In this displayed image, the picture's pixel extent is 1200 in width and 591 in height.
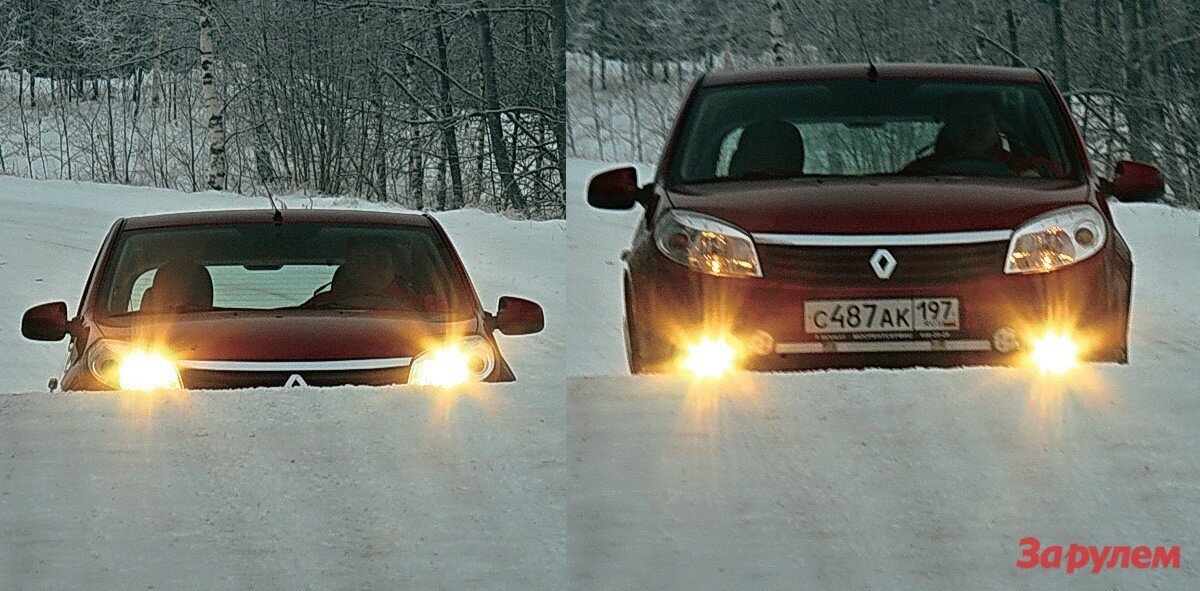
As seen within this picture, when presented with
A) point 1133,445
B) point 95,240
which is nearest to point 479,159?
point 95,240

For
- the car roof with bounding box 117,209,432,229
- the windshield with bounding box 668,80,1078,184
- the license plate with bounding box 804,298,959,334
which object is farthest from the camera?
the car roof with bounding box 117,209,432,229

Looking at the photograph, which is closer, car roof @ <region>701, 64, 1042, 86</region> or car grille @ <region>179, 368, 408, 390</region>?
car roof @ <region>701, 64, 1042, 86</region>

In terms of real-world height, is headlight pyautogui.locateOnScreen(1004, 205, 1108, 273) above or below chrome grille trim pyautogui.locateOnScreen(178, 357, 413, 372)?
above

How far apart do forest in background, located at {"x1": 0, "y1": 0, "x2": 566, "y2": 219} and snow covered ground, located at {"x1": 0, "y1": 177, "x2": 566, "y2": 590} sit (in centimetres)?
12

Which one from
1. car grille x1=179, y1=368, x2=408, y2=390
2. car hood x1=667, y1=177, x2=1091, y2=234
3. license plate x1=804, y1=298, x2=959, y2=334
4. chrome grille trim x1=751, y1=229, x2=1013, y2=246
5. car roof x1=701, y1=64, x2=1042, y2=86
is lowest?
car grille x1=179, y1=368, x2=408, y2=390

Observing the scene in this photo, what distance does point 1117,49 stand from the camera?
192 inches

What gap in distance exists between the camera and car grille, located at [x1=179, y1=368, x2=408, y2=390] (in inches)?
193

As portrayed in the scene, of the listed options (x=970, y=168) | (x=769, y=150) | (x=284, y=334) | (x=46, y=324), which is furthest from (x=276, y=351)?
(x=970, y=168)

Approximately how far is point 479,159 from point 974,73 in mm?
1553

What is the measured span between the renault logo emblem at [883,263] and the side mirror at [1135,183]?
536mm

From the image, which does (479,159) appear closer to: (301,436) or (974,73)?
(301,436)

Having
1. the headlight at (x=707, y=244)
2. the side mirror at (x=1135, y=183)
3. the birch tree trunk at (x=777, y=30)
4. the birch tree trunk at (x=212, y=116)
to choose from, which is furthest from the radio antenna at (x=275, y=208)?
the side mirror at (x=1135, y=183)

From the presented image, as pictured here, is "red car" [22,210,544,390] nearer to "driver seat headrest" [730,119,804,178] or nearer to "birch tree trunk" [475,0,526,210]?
"birch tree trunk" [475,0,526,210]

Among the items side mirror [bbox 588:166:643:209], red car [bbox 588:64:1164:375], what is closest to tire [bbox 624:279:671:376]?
red car [bbox 588:64:1164:375]
